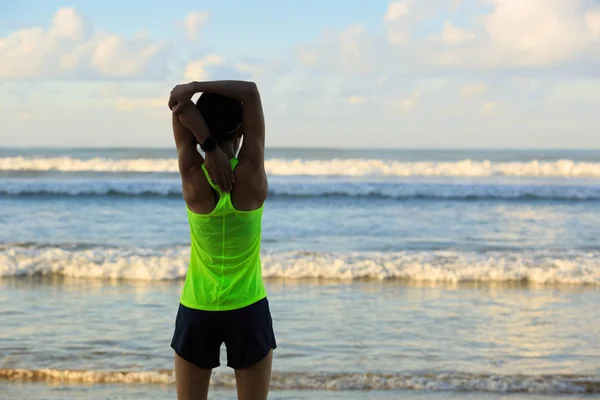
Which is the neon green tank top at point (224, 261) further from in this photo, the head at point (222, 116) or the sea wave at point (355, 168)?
the sea wave at point (355, 168)

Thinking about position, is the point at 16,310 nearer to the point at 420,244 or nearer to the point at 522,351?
the point at 522,351

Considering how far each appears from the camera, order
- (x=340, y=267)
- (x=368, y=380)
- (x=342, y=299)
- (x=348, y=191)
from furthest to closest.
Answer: (x=348, y=191)
(x=340, y=267)
(x=342, y=299)
(x=368, y=380)

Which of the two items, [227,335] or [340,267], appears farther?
[340,267]

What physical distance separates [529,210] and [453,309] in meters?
11.9

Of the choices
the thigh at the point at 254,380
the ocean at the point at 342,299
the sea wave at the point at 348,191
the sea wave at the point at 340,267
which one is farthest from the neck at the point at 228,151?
the sea wave at the point at 348,191

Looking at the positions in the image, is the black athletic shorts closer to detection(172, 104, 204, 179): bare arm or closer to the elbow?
detection(172, 104, 204, 179): bare arm

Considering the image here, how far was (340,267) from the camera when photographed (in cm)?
980

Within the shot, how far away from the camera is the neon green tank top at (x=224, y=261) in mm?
2801

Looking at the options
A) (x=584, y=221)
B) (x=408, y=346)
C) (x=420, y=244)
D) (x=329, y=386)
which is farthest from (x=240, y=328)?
(x=584, y=221)

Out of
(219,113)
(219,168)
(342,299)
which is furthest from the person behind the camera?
(342,299)

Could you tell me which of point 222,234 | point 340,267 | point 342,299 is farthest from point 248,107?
point 340,267

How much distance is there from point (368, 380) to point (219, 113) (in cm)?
317

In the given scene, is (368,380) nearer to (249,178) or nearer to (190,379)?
(190,379)

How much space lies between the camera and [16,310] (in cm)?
759
